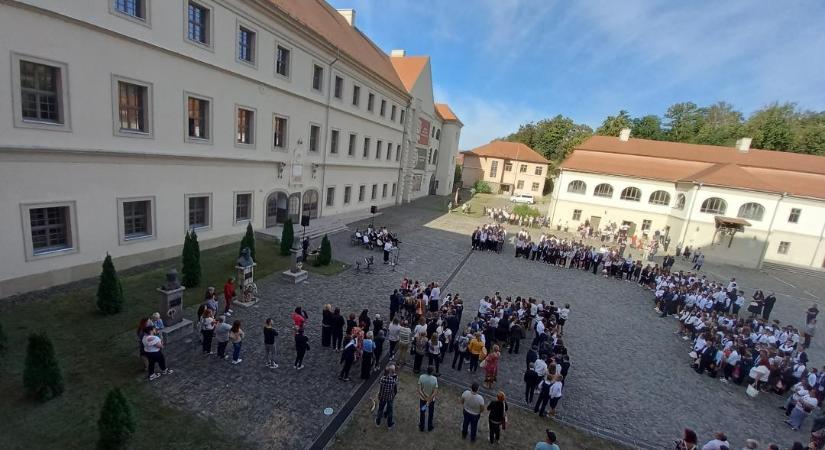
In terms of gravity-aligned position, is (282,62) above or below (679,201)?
above

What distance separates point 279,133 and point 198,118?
5584 mm

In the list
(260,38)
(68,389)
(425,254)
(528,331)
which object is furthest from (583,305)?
(260,38)

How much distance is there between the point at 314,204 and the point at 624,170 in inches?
1181

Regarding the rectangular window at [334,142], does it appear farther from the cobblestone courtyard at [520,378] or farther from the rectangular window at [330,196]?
the cobblestone courtyard at [520,378]

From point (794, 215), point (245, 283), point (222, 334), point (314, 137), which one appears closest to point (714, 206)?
point (794, 215)

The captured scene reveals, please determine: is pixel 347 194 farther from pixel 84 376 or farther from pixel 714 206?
pixel 714 206

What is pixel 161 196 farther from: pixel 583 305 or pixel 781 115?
pixel 781 115

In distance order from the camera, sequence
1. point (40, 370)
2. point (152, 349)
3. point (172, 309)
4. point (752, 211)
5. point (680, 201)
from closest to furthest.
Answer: point (40, 370)
point (152, 349)
point (172, 309)
point (752, 211)
point (680, 201)

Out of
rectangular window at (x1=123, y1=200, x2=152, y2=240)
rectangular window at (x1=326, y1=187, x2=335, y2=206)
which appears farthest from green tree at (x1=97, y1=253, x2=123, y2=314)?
rectangular window at (x1=326, y1=187, x2=335, y2=206)

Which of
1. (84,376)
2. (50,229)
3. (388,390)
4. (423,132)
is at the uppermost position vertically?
(423,132)

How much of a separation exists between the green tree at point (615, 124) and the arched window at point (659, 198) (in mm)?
30951

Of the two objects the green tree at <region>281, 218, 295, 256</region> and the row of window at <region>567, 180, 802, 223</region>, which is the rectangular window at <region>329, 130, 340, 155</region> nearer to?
the green tree at <region>281, 218, 295, 256</region>

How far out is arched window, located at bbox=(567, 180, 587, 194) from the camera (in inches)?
1485

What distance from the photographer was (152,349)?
8.59 m
